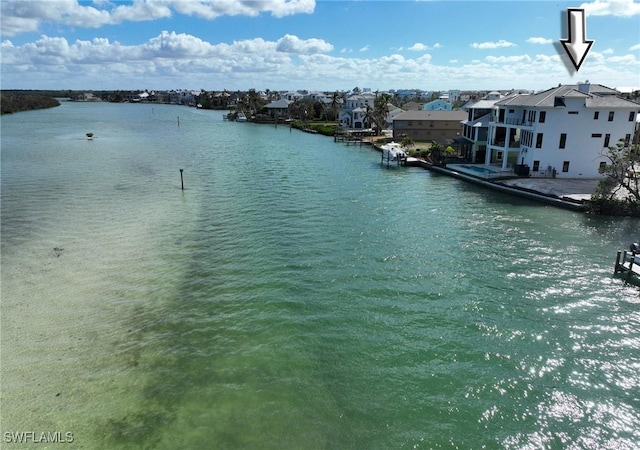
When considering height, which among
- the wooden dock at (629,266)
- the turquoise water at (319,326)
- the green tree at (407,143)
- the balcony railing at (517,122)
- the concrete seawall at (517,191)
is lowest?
the turquoise water at (319,326)

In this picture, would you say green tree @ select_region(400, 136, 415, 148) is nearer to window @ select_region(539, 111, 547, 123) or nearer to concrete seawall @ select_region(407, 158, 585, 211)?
concrete seawall @ select_region(407, 158, 585, 211)

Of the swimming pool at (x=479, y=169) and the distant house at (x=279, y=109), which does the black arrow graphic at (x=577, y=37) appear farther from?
the distant house at (x=279, y=109)

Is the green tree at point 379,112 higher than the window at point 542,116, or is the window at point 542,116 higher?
the green tree at point 379,112

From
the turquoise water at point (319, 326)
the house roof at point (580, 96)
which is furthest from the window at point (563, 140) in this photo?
the turquoise water at point (319, 326)

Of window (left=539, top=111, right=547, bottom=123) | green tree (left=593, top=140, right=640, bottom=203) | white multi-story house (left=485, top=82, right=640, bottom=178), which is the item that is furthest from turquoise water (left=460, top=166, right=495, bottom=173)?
green tree (left=593, top=140, right=640, bottom=203)

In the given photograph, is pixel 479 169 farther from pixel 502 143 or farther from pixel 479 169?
pixel 502 143

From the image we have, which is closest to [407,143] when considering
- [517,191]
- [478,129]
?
[478,129]

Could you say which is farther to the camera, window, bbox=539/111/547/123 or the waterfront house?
the waterfront house
